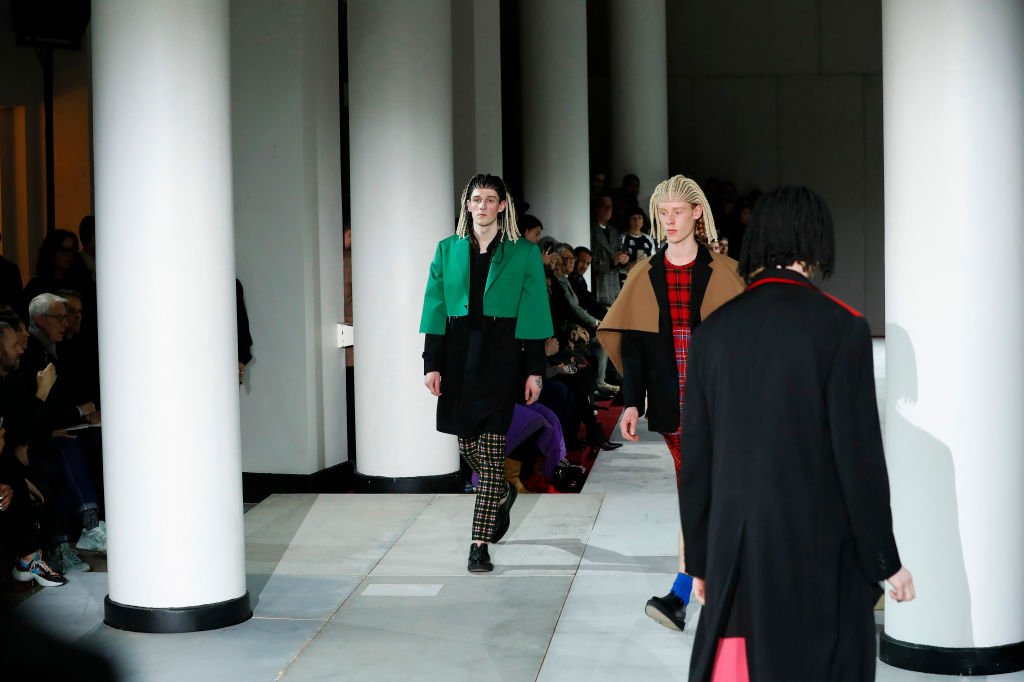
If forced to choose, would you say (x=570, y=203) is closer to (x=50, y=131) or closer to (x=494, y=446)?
(x=50, y=131)

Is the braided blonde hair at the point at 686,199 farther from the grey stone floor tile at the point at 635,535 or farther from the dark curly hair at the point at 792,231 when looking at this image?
the dark curly hair at the point at 792,231

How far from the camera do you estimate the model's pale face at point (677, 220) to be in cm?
470

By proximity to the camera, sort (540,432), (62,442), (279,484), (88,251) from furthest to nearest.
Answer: (88,251) → (540,432) → (279,484) → (62,442)

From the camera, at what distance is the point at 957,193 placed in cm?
417

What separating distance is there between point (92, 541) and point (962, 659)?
12.2 feet

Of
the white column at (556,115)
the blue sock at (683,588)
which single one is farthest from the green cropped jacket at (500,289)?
the white column at (556,115)

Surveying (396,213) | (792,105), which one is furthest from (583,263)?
(792,105)

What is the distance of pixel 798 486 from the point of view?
9.14 feet

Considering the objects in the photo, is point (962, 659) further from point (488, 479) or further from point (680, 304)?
point (488, 479)

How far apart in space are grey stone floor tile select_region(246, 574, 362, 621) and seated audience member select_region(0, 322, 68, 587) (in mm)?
809

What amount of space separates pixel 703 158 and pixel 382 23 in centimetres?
1284

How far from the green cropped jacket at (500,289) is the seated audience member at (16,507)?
5.30 feet

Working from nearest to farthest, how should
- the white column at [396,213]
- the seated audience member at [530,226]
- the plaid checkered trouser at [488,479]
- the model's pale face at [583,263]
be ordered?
the plaid checkered trouser at [488,479]
the white column at [396,213]
the seated audience member at [530,226]
the model's pale face at [583,263]

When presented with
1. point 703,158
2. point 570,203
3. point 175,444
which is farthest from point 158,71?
point 703,158
